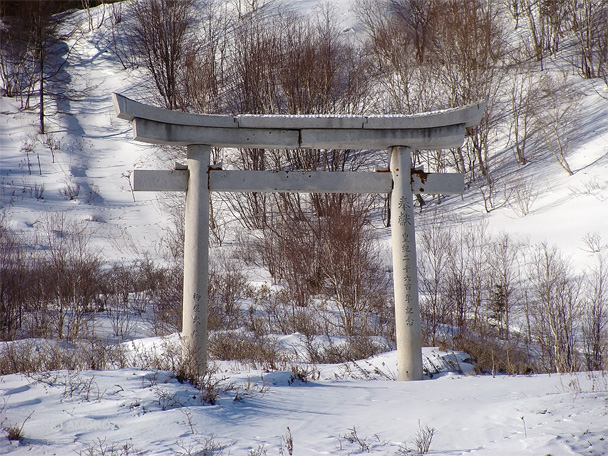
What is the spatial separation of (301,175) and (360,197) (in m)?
12.2

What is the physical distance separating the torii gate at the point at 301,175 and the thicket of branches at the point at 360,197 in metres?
2.42

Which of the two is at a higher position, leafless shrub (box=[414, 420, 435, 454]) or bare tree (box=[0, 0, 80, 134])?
bare tree (box=[0, 0, 80, 134])

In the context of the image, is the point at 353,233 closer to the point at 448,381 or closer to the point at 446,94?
the point at 448,381

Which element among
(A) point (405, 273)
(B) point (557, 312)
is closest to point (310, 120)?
(A) point (405, 273)

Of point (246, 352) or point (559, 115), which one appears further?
point (559, 115)

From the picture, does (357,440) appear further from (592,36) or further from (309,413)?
(592,36)

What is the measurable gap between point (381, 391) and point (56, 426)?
11.1 ft

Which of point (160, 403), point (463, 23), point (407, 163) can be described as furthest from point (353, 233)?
point (463, 23)

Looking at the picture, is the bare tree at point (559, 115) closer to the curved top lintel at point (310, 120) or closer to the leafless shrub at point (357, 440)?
the curved top lintel at point (310, 120)

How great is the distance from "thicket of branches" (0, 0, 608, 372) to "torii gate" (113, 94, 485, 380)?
242 cm

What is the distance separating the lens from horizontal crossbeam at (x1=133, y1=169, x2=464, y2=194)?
24.2 feet

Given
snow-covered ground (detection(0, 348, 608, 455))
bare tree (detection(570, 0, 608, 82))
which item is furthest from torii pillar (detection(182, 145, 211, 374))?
bare tree (detection(570, 0, 608, 82))

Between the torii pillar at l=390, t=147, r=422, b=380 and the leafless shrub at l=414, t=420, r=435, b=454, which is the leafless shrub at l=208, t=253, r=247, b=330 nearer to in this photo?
the torii pillar at l=390, t=147, r=422, b=380

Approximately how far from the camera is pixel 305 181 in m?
7.50
